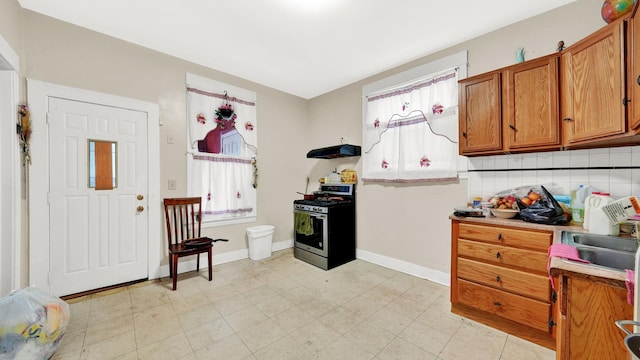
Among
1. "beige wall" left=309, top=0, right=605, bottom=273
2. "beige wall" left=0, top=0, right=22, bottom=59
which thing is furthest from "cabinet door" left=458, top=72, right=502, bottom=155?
"beige wall" left=0, top=0, right=22, bottom=59

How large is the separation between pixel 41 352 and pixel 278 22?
3.27 meters

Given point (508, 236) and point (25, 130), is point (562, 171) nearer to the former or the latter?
point (508, 236)

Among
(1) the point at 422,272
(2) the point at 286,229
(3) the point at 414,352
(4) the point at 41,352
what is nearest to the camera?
(4) the point at 41,352

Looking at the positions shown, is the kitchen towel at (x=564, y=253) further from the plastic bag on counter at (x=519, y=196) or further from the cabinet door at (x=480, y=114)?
the cabinet door at (x=480, y=114)


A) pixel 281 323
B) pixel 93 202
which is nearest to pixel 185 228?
pixel 93 202

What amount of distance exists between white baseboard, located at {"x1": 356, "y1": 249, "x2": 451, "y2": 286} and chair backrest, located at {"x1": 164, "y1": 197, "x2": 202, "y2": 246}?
96.3 inches

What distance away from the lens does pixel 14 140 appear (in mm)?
2113

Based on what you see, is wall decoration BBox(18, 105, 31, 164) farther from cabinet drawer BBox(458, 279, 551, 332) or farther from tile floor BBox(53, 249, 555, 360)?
cabinet drawer BBox(458, 279, 551, 332)

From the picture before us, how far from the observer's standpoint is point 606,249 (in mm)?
1352

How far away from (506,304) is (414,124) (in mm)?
2120

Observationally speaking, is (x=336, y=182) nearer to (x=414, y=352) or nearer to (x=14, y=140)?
(x=414, y=352)

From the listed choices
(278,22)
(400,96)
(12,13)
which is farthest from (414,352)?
(12,13)

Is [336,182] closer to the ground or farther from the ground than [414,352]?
farther from the ground

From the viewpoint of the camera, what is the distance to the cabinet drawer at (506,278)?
1.81 m
